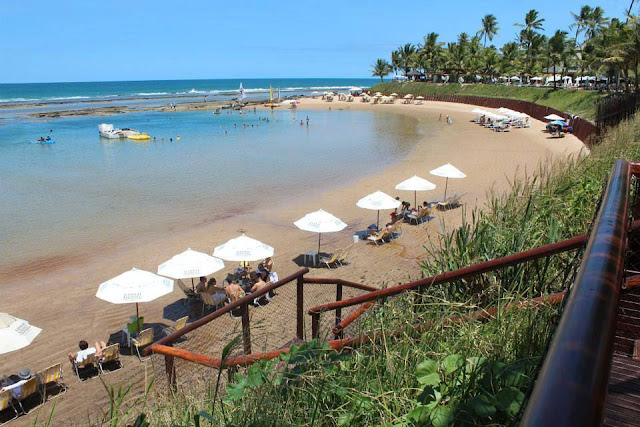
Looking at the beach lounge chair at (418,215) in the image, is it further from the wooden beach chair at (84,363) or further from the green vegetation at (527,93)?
the green vegetation at (527,93)

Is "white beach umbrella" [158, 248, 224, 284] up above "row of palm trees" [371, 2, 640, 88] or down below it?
below

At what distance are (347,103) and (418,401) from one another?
8477 cm

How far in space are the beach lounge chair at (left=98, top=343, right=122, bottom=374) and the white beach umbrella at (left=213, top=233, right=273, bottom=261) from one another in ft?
10.7

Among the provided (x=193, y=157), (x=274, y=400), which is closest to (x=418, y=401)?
(x=274, y=400)

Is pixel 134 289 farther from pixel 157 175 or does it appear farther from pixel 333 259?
pixel 157 175

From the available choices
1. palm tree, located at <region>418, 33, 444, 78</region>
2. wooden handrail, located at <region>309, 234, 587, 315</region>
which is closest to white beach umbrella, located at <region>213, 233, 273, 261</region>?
wooden handrail, located at <region>309, 234, 587, 315</region>

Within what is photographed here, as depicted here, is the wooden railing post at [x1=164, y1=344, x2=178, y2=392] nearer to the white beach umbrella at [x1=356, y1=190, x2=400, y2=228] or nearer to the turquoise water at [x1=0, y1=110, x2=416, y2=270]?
the white beach umbrella at [x1=356, y1=190, x2=400, y2=228]

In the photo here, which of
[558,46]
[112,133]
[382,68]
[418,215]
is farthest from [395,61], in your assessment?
[418,215]

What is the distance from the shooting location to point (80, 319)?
998 centimetres

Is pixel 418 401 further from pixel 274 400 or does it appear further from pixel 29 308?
pixel 29 308

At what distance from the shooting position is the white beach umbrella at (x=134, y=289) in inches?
354

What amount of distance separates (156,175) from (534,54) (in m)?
60.0

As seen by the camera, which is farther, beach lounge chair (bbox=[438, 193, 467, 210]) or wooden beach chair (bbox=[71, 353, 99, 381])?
beach lounge chair (bbox=[438, 193, 467, 210])

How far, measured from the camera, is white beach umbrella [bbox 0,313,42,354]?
24.7 feet
